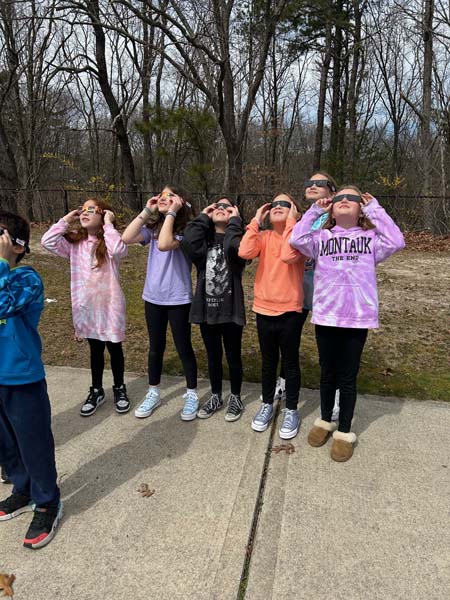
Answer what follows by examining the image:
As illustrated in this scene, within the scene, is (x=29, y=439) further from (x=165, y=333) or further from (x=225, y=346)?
(x=225, y=346)

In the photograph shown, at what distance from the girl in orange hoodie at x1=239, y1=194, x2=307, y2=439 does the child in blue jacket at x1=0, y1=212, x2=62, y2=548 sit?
1396mm

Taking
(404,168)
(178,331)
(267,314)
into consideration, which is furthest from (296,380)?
(404,168)

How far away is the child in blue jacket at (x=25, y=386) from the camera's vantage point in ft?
6.69

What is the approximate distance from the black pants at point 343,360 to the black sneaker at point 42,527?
1792 mm

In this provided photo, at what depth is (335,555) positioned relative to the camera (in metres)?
2.04

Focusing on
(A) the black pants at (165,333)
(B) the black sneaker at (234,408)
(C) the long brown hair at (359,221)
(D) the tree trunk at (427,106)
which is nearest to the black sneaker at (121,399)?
A: (A) the black pants at (165,333)

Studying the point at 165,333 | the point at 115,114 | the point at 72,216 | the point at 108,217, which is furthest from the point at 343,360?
the point at 115,114

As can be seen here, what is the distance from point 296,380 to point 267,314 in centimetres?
53

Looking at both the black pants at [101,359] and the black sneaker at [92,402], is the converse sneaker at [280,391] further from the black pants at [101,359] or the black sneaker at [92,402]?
the black sneaker at [92,402]

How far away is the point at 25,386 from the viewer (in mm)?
2096

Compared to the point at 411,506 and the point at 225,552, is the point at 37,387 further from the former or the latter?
the point at 411,506

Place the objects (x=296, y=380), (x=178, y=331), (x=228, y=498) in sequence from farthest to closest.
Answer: (x=178, y=331), (x=296, y=380), (x=228, y=498)

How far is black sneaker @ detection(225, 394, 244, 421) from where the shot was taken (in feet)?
10.6

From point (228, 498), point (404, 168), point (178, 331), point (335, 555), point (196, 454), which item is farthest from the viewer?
point (404, 168)
